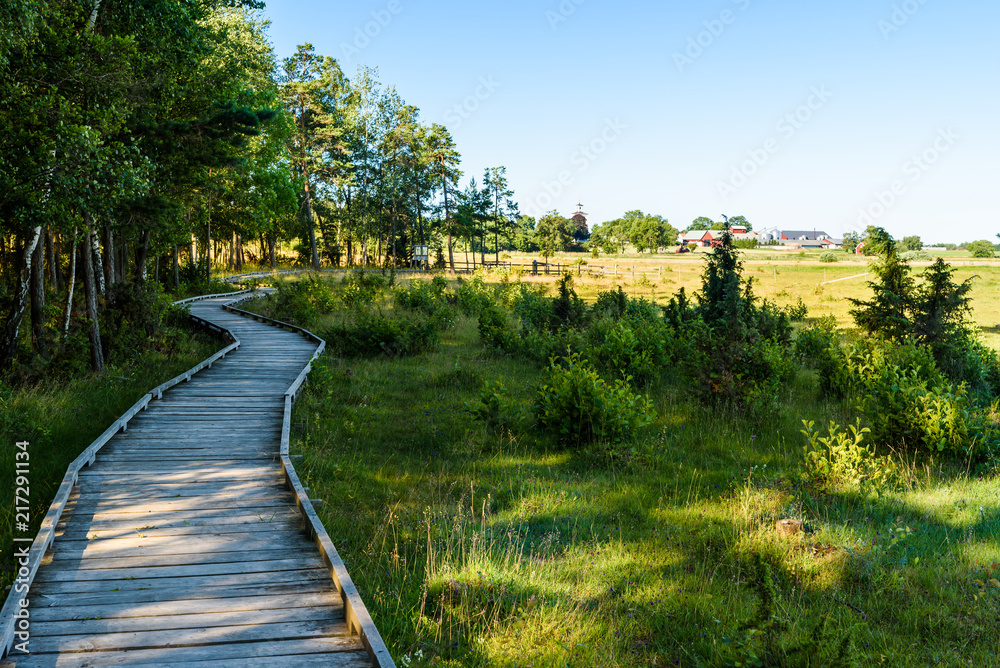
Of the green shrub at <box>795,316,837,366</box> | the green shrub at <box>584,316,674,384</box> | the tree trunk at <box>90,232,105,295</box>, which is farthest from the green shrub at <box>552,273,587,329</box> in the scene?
the tree trunk at <box>90,232,105,295</box>

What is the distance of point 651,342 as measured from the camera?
13.1m

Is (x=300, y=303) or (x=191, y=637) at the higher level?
(x=300, y=303)

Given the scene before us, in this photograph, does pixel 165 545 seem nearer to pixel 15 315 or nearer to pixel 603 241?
pixel 15 315

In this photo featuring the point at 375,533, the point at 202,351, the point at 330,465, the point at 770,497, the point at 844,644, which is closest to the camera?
the point at 844,644

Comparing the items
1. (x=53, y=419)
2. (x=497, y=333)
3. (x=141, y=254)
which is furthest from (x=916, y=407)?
(x=141, y=254)

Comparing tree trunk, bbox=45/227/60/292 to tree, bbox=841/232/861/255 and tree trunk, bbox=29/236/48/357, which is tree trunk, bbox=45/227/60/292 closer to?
tree trunk, bbox=29/236/48/357

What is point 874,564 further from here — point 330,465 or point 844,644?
point 330,465

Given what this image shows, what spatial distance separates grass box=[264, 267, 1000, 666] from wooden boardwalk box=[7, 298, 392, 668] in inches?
20.3

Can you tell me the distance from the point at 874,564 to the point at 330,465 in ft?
19.0

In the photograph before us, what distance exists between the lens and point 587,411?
8.71m

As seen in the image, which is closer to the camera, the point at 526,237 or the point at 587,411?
the point at 587,411

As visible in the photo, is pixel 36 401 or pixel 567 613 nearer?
pixel 567 613

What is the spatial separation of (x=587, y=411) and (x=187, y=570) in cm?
546

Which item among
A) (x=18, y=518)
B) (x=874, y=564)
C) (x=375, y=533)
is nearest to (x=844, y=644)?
(x=874, y=564)
